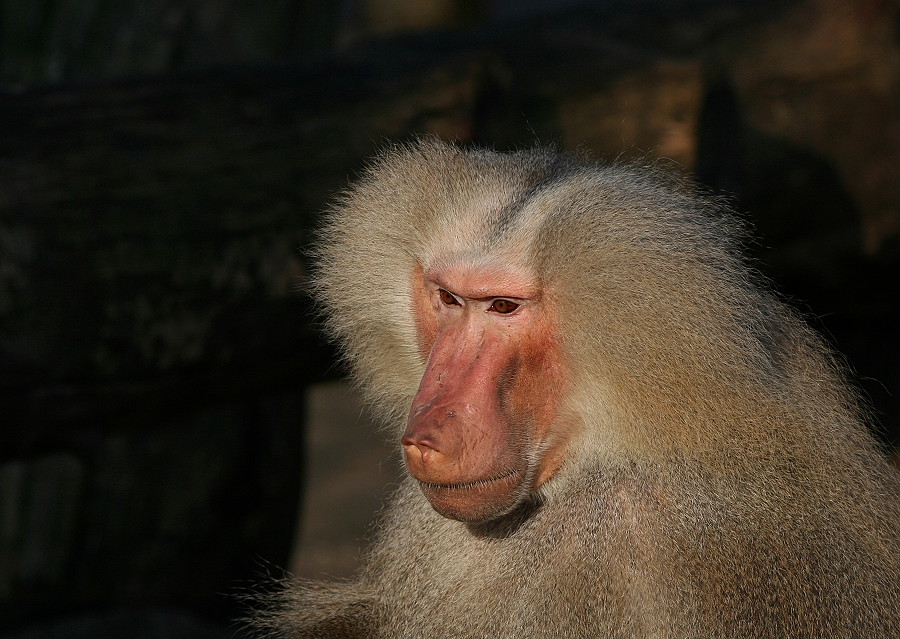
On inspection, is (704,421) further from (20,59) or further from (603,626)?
(20,59)

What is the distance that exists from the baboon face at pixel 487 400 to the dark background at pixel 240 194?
2.87 ft

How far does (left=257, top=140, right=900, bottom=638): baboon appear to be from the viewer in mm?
2406

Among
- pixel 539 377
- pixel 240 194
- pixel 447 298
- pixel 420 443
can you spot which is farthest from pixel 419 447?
pixel 240 194

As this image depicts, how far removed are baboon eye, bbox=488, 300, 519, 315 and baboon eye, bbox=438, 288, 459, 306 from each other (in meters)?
0.14

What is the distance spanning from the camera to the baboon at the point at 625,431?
241cm

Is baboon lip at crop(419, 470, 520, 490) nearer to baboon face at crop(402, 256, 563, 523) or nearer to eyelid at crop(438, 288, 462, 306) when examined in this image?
baboon face at crop(402, 256, 563, 523)

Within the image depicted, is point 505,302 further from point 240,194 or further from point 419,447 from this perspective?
point 240,194

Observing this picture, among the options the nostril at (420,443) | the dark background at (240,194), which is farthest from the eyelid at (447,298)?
the dark background at (240,194)

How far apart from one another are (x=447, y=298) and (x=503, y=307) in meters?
0.22

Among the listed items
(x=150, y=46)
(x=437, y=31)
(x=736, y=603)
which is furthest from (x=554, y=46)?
(x=736, y=603)

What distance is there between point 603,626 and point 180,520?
2980 mm

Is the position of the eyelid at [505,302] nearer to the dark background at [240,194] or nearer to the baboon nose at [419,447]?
the baboon nose at [419,447]

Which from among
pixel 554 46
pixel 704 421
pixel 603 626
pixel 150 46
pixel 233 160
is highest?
pixel 150 46

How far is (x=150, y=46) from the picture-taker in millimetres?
5266
